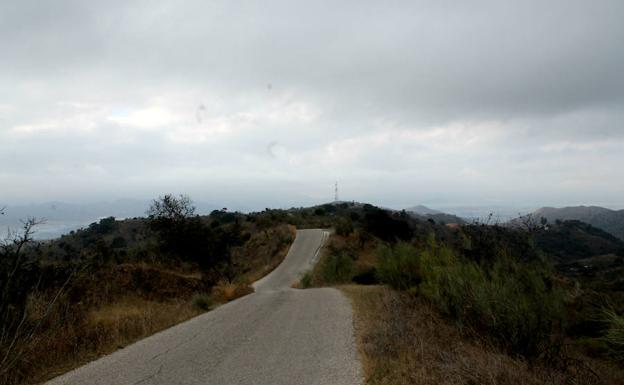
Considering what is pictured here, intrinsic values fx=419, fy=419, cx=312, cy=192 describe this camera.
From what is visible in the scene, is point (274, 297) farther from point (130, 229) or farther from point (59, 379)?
point (130, 229)

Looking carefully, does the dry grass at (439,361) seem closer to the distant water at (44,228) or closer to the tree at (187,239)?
the distant water at (44,228)

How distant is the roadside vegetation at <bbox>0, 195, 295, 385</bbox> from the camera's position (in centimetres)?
627

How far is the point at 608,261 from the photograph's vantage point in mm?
67500

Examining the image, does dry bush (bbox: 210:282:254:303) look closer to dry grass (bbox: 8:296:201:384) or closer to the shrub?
dry grass (bbox: 8:296:201:384)

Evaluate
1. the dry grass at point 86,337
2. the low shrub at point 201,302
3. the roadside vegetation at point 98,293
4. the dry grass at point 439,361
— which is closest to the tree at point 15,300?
the roadside vegetation at point 98,293

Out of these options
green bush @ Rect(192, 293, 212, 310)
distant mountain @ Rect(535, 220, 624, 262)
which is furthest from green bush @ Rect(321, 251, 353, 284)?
distant mountain @ Rect(535, 220, 624, 262)

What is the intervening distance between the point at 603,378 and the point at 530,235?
3872 mm

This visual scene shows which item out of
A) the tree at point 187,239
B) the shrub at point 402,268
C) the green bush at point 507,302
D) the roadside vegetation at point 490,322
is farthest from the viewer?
the tree at point 187,239

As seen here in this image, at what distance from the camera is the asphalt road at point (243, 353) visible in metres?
6.38

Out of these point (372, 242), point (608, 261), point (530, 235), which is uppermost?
point (530, 235)

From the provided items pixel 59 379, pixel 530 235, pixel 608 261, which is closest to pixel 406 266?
pixel 530 235

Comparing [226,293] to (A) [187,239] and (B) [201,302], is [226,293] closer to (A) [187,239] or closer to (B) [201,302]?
(B) [201,302]

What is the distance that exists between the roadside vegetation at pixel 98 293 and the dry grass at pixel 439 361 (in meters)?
4.80

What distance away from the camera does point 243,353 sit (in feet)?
25.6
